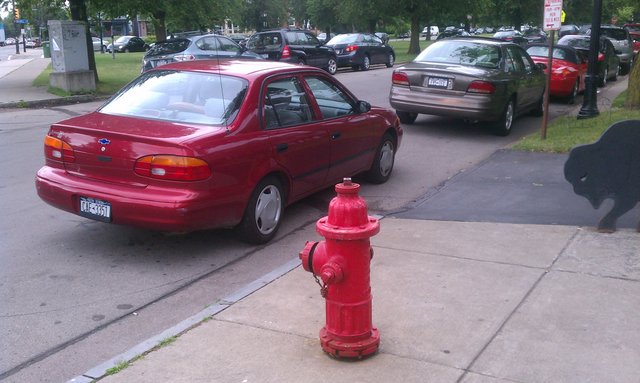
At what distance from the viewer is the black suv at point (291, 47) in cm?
2458

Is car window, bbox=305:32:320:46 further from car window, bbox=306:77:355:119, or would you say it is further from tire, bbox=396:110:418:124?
car window, bbox=306:77:355:119

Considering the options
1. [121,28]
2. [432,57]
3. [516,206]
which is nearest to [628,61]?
[432,57]

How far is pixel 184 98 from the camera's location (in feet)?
21.1

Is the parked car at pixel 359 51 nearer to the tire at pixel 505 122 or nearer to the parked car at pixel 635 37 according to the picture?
the parked car at pixel 635 37

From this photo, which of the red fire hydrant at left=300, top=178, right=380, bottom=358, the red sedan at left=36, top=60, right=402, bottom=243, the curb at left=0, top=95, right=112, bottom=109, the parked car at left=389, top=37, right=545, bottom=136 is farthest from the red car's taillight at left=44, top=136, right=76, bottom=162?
the curb at left=0, top=95, right=112, bottom=109

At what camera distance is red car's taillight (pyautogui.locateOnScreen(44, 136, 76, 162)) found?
5945mm

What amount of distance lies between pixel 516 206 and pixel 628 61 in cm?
2231

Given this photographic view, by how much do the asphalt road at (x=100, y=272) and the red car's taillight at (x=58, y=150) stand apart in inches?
32.1

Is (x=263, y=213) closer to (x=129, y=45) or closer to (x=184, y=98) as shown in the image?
(x=184, y=98)

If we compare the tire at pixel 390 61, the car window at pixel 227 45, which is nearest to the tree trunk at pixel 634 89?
the car window at pixel 227 45

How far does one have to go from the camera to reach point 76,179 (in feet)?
19.5

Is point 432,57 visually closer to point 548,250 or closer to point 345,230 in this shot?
point 548,250

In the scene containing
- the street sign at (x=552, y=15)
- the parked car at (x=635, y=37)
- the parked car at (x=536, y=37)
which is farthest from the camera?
the parked car at (x=635, y=37)

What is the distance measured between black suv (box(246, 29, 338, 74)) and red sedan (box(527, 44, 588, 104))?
934 cm
